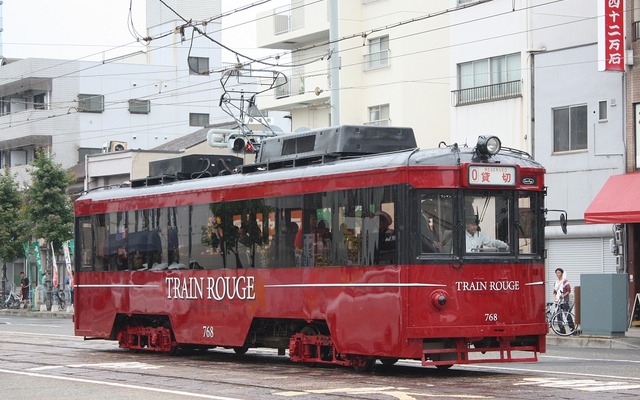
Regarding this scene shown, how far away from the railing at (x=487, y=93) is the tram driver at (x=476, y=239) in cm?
2200

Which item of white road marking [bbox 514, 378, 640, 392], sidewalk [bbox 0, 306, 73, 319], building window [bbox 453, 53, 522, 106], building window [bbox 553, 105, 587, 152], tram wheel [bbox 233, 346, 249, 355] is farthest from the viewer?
sidewalk [bbox 0, 306, 73, 319]

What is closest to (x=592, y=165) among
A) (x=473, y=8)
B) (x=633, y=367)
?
(x=473, y=8)

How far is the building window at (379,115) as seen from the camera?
49250mm

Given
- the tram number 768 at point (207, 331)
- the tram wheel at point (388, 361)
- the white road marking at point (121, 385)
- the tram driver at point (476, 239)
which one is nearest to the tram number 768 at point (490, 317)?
the tram driver at point (476, 239)

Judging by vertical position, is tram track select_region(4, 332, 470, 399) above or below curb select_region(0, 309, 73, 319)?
above

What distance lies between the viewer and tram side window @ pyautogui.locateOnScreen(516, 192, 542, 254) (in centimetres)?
1741

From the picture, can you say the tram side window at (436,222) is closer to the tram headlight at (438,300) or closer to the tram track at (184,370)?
the tram headlight at (438,300)

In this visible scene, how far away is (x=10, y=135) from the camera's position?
70.1 meters

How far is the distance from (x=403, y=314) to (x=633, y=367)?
199 inches

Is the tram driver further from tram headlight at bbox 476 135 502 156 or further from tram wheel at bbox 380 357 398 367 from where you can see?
tram wheel at bbox 380 357 398 367

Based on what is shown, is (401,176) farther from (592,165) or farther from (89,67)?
(89,67)

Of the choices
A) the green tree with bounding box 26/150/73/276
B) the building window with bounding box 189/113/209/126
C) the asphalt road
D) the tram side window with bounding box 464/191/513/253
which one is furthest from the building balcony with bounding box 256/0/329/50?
the tram side window with bounding box 464/191/513/253

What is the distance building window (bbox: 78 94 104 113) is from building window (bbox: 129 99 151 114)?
193 centimetres

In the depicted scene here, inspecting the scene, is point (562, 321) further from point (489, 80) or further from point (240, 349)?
point (489, 80)
